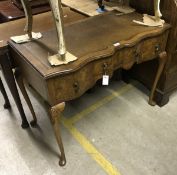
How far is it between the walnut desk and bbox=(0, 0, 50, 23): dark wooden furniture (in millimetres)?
761

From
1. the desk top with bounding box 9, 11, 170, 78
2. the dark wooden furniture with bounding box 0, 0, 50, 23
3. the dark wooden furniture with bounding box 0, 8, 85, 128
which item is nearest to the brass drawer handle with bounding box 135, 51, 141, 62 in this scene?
the desk top with bounding box 9, 11, 170, 78

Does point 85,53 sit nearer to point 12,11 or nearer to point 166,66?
point 166,66

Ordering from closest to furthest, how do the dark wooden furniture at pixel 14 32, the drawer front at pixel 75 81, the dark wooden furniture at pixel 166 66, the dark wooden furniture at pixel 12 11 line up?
the drawer front at pixel 75 81, the dark wooden furniture at pixel 14 32, the dark wooden furniture at pixel 166 66, the dark wooden furniture at pixel 12 11

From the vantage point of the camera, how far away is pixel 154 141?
162 centimetres

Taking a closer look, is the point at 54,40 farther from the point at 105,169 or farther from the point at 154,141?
the point at 154,141

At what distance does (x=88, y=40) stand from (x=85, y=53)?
6.2 inches

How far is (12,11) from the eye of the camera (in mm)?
2109

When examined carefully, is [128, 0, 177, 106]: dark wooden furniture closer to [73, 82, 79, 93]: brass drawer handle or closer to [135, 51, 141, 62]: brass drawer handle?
[135, 51, 141, 62]: brass drawer handle

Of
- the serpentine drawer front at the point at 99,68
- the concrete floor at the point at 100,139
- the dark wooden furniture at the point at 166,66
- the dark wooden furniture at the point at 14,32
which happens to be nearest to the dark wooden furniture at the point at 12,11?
the dark wooden furniture at the point at 14,32

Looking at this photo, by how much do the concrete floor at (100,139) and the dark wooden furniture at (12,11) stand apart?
722 mm

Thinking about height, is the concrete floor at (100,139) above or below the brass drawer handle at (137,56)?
below

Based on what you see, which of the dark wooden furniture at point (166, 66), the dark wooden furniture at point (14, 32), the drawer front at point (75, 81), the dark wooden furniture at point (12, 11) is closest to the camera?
the drawer front at point (75, 81)

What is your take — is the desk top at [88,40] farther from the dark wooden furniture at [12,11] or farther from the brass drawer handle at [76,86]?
the dark wooden furniture at [12,11]

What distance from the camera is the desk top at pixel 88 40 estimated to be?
44.8 inches
